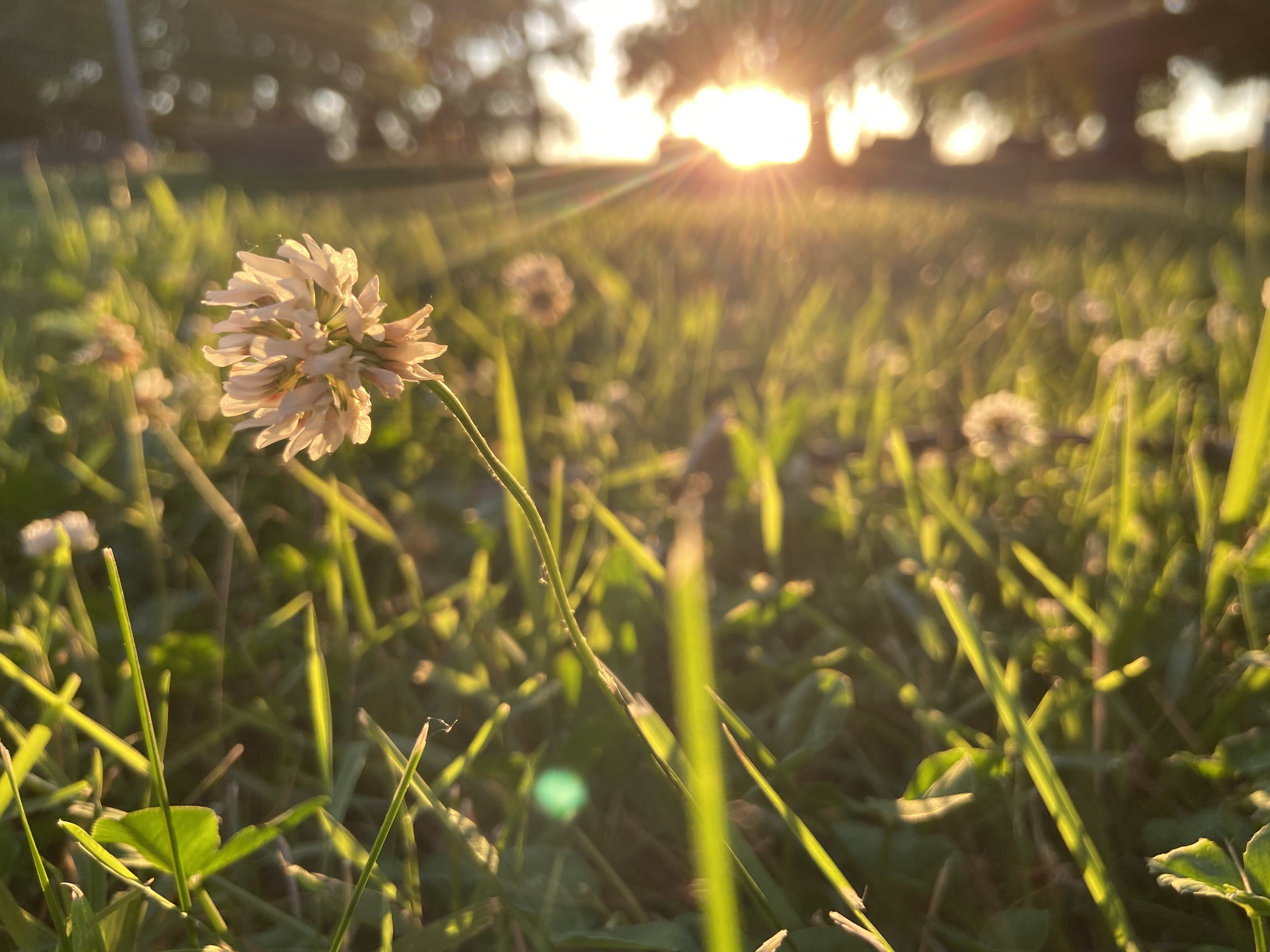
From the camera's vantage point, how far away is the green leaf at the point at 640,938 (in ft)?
1.70

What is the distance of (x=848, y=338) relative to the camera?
6.39ft

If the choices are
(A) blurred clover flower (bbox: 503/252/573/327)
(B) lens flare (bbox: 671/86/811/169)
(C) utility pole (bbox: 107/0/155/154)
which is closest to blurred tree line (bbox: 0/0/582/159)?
(C) utility pole (bbox: 107/0/155/154)

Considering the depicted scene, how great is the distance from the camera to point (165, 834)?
511mm

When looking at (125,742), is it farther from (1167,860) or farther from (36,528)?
(1167,860)

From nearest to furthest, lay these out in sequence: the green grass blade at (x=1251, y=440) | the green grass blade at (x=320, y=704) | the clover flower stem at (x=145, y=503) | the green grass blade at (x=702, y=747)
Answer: the green grass blade at (x=702, y=747) < the green grass blade at (x=320, y=704) < the green grass blade at (x=1251, y=440) < the clover flower stem at (x=145, y=503)

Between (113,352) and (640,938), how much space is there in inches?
45.7

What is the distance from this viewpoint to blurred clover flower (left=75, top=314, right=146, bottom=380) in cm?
121

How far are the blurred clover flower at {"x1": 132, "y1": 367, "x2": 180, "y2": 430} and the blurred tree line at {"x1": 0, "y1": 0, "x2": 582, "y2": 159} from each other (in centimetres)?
2477

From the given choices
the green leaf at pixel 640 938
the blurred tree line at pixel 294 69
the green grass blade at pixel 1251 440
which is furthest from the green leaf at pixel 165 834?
the blurred tree line at pixel 294 69

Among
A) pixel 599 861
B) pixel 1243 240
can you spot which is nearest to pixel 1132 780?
pixel 599 861

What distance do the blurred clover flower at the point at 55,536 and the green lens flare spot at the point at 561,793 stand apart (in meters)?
0.55

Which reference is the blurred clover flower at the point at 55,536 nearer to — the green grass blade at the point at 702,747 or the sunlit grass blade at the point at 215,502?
the sunlit grass blade at the point at 215,502

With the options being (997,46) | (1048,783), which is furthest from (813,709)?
(997,46)

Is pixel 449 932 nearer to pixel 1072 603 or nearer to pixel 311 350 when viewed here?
pixel 311 350
